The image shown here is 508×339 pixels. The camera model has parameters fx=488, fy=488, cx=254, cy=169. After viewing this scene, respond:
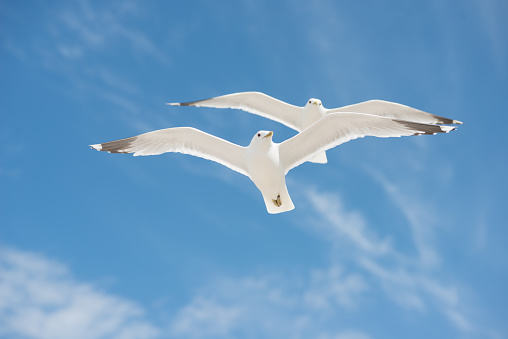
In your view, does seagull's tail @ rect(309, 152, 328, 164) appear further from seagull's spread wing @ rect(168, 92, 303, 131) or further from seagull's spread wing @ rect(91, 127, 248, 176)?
seagull's spread wing @ rect(91, 127, 248, 176)

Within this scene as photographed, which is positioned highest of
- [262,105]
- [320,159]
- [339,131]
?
[262,105]

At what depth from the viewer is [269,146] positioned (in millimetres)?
8492

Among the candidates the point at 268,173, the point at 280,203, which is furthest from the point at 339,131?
the point at 280,203

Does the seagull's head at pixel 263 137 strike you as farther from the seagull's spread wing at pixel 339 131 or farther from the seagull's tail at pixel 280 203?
the seagull's tail at pixel 280 203

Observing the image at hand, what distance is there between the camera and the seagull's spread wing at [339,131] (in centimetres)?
776

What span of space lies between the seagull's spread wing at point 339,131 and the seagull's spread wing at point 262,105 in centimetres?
383

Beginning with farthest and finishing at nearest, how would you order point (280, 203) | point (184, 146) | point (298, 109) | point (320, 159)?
point (298, 109), point (320, 159), point (184, 146), point (280, 203)

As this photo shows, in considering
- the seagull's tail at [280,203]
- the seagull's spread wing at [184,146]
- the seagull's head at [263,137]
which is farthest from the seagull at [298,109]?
the seagull's head at [263,137]

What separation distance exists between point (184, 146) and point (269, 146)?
1672 millimetres

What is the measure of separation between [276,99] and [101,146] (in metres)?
4.96

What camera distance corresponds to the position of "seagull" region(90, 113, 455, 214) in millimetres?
8109

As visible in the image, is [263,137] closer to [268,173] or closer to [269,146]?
[269,146]

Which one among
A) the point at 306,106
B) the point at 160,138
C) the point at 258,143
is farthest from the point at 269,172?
the point at 306,106

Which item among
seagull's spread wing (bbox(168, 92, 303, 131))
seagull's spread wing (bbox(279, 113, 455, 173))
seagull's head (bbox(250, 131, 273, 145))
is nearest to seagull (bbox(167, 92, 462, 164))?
seagull's spread wing (bbox(168, 92, 303, 131))
